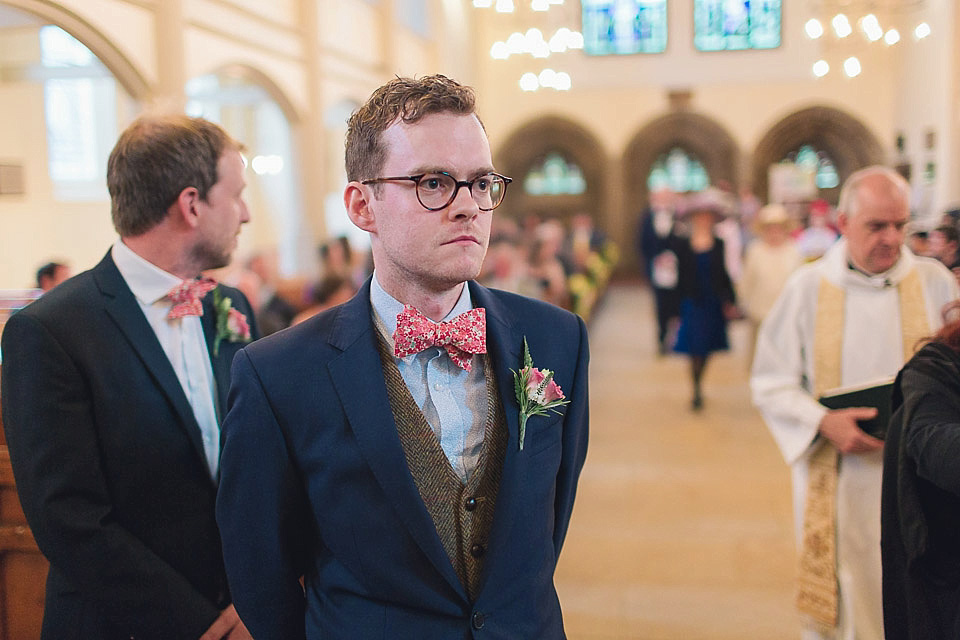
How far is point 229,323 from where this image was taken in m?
2.23

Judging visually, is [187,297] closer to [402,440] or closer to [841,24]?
[402,440]

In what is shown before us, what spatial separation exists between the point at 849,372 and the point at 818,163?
1860 centimetres

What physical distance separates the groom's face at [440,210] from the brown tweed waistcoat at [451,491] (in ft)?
0.82

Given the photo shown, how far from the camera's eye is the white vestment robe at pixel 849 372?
127 inches

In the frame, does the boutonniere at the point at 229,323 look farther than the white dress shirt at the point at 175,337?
Yes

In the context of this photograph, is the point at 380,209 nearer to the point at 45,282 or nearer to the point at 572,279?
the point at 45,282

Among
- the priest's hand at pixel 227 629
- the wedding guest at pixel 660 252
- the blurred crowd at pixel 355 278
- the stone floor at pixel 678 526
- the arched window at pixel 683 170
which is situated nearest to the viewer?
the priest's hand at pixel 227 629

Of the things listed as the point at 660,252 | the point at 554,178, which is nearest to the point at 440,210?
the point at 660,252

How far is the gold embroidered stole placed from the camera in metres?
3.28

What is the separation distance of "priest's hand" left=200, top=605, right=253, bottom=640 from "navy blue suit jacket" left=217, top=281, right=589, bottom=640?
12.1 inches

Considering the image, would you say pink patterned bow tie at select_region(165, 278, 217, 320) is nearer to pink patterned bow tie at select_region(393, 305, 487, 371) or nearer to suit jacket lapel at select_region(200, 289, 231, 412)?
suit jacket lapel at select_region(200, 289, 231, 412)

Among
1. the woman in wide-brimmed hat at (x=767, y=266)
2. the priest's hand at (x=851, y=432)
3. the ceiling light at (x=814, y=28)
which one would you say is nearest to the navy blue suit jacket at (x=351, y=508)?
the priest's hand at (x=851, y=432)

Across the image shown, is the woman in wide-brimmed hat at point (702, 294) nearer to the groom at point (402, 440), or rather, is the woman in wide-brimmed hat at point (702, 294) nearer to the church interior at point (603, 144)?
the church interior at point (603, 144)

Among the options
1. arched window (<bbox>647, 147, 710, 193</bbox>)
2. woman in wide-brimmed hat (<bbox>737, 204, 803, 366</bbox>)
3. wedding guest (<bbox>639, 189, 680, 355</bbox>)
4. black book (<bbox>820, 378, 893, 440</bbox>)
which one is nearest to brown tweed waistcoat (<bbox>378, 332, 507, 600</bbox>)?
black book (<bbox>820, 378, 893, 440</bbox>)
